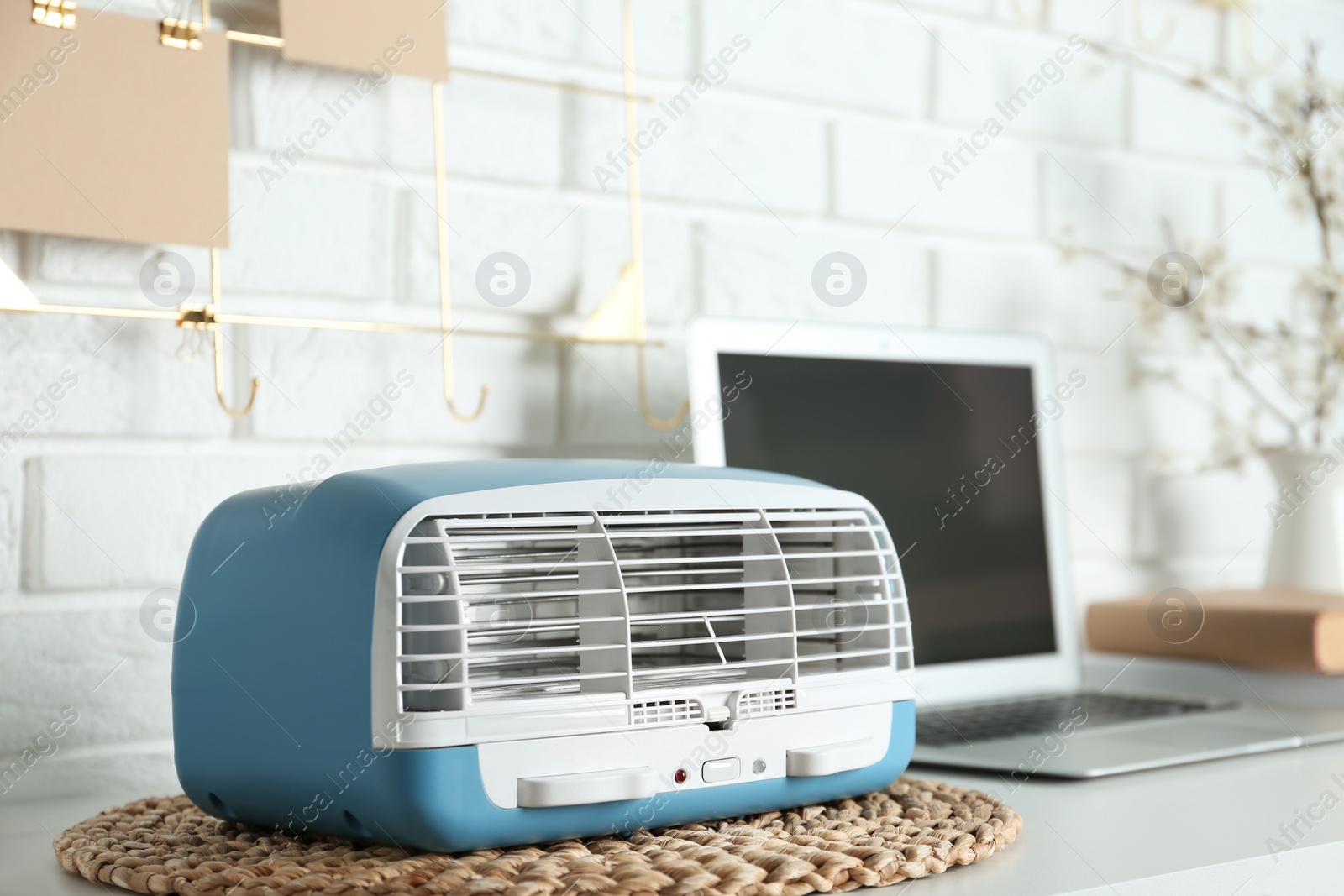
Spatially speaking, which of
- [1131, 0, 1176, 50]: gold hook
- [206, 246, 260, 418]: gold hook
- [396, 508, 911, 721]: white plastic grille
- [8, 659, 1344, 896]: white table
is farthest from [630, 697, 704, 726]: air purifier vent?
[1131, 0, 1176, 50]: gold hook

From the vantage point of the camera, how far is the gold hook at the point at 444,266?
0.97 meters

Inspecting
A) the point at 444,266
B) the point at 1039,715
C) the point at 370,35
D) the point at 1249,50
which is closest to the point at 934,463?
the point at 1039,715

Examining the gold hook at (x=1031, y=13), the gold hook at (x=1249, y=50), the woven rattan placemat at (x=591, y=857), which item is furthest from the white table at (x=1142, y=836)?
the gold hook at (x=1249, y=50)

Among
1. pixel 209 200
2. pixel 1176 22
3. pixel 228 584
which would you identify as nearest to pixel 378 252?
pixel 209 200

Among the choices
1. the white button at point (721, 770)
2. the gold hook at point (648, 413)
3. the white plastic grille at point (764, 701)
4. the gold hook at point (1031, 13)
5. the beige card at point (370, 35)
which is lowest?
the white button at point (721, 770)

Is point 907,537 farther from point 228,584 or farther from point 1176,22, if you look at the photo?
point 1176,22

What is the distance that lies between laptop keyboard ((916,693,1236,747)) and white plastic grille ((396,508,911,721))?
0.21m

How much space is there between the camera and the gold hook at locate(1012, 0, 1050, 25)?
4.35ft

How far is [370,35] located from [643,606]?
1.57 ft

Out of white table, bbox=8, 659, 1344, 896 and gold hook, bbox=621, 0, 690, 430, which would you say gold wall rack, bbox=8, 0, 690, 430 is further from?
white table, bbox=8, 659, 1344, 896

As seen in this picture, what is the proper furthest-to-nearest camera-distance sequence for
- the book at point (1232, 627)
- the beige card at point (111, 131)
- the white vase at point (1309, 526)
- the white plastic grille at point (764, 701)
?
the white vase at point (1309, 526) → the book at point (1232, 627) → the beige card at point (111, 131) → the white plastic grille at point (764, 701)

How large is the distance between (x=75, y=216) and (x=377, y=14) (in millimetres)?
267

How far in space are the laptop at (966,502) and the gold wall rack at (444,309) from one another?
0.39 ft

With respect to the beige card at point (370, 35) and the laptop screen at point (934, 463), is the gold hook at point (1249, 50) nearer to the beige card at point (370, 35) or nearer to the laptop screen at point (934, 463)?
the laptop screen at point (934, 463)
